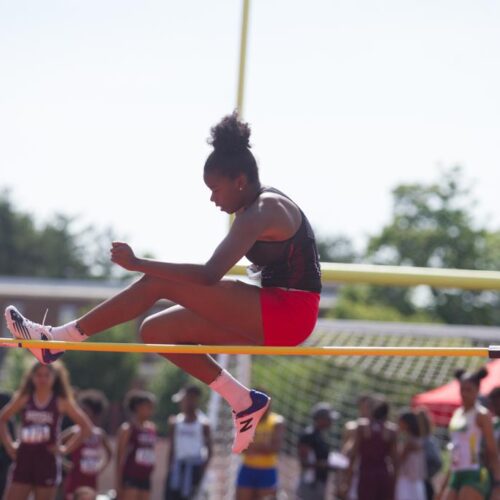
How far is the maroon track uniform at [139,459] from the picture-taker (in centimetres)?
962

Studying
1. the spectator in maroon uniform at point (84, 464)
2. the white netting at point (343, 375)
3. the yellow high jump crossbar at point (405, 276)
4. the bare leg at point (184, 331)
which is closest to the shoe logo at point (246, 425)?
the bare leg at point (184, 331)

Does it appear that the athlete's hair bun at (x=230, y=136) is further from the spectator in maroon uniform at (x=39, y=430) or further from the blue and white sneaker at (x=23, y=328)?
the spectator in maroon uniform at (x=39, y=430)

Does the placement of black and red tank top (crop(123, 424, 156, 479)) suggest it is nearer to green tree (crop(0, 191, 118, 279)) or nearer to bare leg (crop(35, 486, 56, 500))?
bare leg (crop(35, 486, 56, 500))

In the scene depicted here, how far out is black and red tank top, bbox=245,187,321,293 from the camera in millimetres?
5207

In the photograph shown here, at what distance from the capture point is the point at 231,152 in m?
5.24

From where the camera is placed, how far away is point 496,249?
4653 cm

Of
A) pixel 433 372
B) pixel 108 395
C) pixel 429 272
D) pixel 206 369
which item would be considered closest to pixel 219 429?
pixel 433 372

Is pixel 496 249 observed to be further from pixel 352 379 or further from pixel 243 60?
pixel 243 60

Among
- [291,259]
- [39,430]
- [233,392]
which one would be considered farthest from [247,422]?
[39,430]

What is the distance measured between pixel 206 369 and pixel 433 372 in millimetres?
8721

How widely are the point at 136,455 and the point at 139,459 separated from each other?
4cm

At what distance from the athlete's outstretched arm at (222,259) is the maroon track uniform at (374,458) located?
5.39 meters

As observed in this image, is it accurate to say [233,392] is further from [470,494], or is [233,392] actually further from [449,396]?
[449,396]

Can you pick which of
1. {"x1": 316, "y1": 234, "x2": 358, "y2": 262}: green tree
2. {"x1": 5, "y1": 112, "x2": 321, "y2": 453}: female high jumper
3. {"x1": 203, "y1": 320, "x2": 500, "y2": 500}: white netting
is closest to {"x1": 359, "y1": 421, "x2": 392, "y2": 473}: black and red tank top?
{"x1": 203, "y1": 320, "x2": 500, "y2": 500}: white netting
